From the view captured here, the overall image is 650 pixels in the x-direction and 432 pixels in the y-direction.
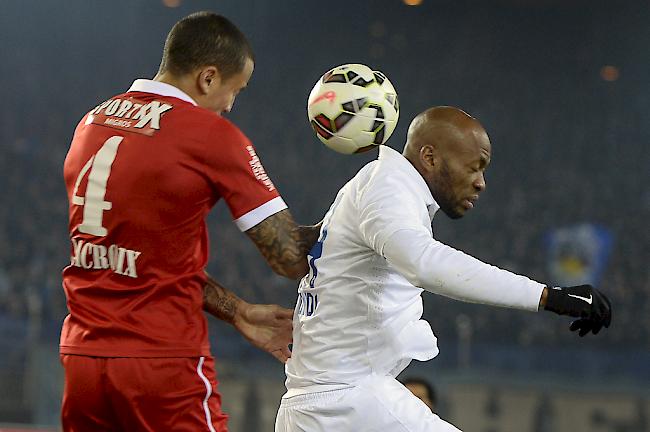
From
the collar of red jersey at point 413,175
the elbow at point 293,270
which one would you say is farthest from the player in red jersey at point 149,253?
the collar of red jersey at point 413,175

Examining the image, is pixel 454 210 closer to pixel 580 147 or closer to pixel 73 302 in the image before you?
pixel 73 302

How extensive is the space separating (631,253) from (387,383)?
34.7 ft

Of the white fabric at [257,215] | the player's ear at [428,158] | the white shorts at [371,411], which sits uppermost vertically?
the player's ear at [428,158]

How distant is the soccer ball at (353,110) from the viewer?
9.84 feet

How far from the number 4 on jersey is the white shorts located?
778 millimetres

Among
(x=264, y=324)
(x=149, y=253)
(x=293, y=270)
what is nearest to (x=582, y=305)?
(x=293, y=270)

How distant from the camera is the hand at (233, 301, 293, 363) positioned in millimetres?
2812

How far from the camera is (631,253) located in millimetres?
A: 12750

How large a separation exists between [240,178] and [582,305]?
88 centimetres

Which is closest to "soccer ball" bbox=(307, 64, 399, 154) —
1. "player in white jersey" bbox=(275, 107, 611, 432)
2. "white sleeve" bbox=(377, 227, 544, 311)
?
"player in white jersey" bbox=(275, 107, 611, 432)

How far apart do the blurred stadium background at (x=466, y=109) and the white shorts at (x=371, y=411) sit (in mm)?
6631

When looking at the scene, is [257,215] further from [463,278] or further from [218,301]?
[463,278]

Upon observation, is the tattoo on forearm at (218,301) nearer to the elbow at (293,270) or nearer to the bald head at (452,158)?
the elbow at (293,270)

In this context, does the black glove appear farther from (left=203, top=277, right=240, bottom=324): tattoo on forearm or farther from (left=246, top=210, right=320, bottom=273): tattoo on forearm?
(left=203, top=277, right=240, bottom=324): tattoo on forearm
